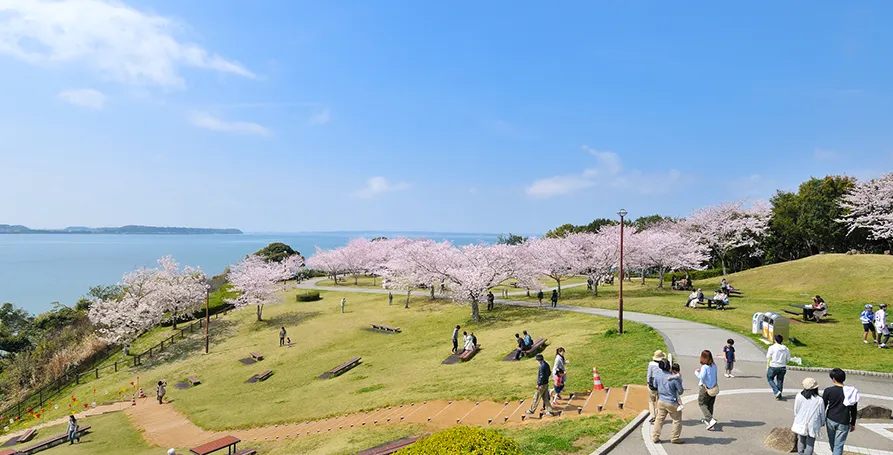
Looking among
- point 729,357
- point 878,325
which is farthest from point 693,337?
point 729,357

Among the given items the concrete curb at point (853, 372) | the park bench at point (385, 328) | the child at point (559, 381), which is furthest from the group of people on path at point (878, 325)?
the park bench at point (385, 328)

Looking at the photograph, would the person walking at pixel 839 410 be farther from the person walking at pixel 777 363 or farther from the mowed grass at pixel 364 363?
the mowed grass at pixel 364 363

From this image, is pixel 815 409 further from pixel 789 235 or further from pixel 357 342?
pixel 789 235

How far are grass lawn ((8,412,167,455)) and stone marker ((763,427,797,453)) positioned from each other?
20.5 meters

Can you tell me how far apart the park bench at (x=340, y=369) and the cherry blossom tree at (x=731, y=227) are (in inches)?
2064

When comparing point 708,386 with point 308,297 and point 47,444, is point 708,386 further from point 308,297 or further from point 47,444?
point 308,297

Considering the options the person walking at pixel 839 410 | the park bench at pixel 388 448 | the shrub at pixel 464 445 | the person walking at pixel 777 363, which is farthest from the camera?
the person walking at pixel 777 363


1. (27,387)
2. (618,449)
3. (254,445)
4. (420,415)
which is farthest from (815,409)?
(27,387)

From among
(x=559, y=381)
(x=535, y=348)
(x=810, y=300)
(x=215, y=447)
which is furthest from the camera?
(x=810, y=300)

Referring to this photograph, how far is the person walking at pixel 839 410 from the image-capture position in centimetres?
809

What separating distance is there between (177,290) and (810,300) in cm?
5398

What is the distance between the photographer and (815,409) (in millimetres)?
8258

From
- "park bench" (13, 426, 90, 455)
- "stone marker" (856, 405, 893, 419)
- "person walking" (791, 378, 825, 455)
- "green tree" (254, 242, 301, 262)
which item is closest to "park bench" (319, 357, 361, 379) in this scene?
"park bench" (13, 426, 90, 455)

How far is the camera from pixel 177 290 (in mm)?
42000
